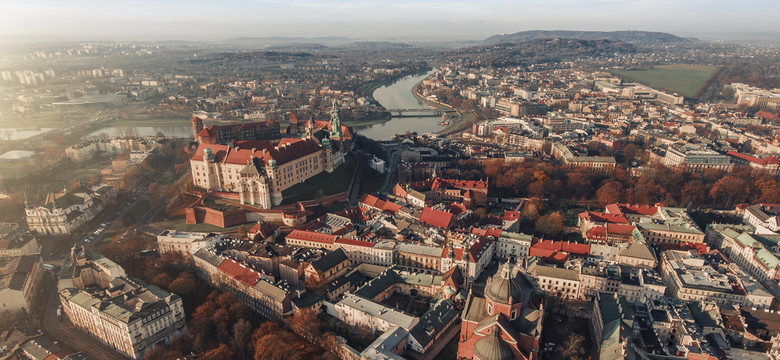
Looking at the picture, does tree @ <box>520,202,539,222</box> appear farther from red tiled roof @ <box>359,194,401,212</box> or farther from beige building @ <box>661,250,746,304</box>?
beige building @ <box>661,250,746,304</box>

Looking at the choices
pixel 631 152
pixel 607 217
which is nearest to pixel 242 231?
pixel 607 217

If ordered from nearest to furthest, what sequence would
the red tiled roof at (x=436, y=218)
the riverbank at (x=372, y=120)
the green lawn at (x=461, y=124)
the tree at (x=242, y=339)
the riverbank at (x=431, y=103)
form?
the tree at (x=242, y=339) → the red tiled roof at (x=436, y=218) → the green lawn at (x=461, y=124) → the riverbank at (x=372, y=120) → the riverbank at (x=431, y=103)

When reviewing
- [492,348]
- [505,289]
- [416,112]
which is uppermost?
[505,289]

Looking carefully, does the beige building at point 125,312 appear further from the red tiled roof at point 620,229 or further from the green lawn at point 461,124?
the green lawn at point 461,124

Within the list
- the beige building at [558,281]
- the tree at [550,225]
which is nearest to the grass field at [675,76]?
the tree at [550,225]

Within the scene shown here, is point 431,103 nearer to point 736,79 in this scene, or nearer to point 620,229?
point 620,229

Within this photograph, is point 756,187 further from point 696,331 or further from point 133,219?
point 133,219
